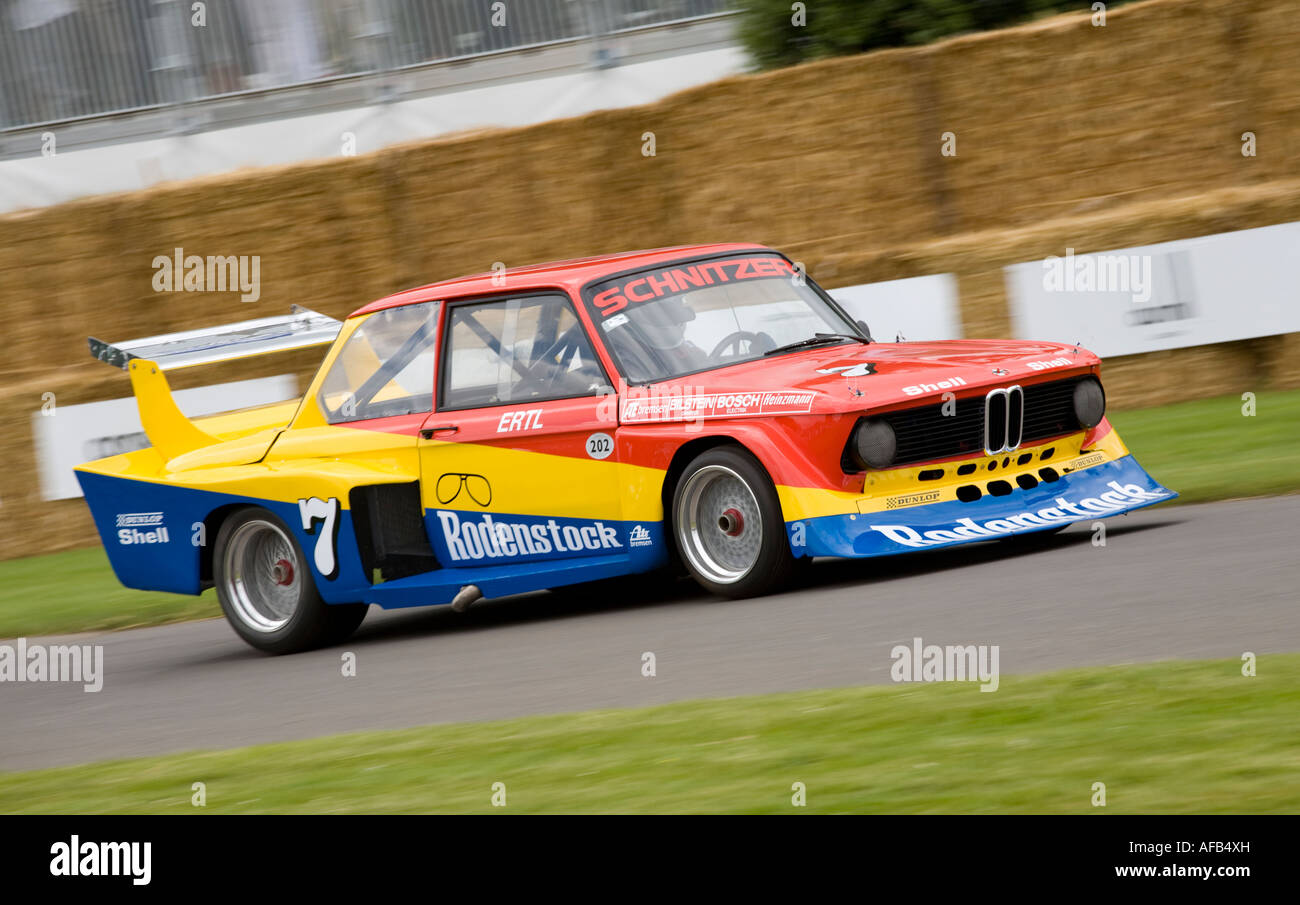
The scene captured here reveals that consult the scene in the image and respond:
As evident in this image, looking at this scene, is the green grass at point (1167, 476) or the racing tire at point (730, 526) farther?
the green grass at point (1167, 476)

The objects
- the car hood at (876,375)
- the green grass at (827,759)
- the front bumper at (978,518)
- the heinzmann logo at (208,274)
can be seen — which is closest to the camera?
the green grass at (827,759)

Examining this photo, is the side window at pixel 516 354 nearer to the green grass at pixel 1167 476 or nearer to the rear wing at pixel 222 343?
the rear wing at pixel 222 343

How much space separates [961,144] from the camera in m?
13.8

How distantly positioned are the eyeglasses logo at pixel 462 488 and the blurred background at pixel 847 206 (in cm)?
520

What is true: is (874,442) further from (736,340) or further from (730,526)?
(736,340)

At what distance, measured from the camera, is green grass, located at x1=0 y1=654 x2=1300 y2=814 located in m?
4.28

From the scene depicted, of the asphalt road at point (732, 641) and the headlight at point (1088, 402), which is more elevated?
the headlight at point (1088, 402)

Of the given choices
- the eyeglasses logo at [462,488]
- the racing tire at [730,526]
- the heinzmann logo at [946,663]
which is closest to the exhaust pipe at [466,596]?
the eyeglasses logo at [462,488]

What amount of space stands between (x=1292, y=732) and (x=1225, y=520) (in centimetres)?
375

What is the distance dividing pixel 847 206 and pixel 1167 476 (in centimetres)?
490

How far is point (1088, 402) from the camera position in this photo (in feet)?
26.3

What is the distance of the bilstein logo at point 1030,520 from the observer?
7.38 metres

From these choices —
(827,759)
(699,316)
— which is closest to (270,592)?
(699,316)

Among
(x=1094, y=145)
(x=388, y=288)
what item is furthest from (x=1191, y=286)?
(x=388, y=288)
